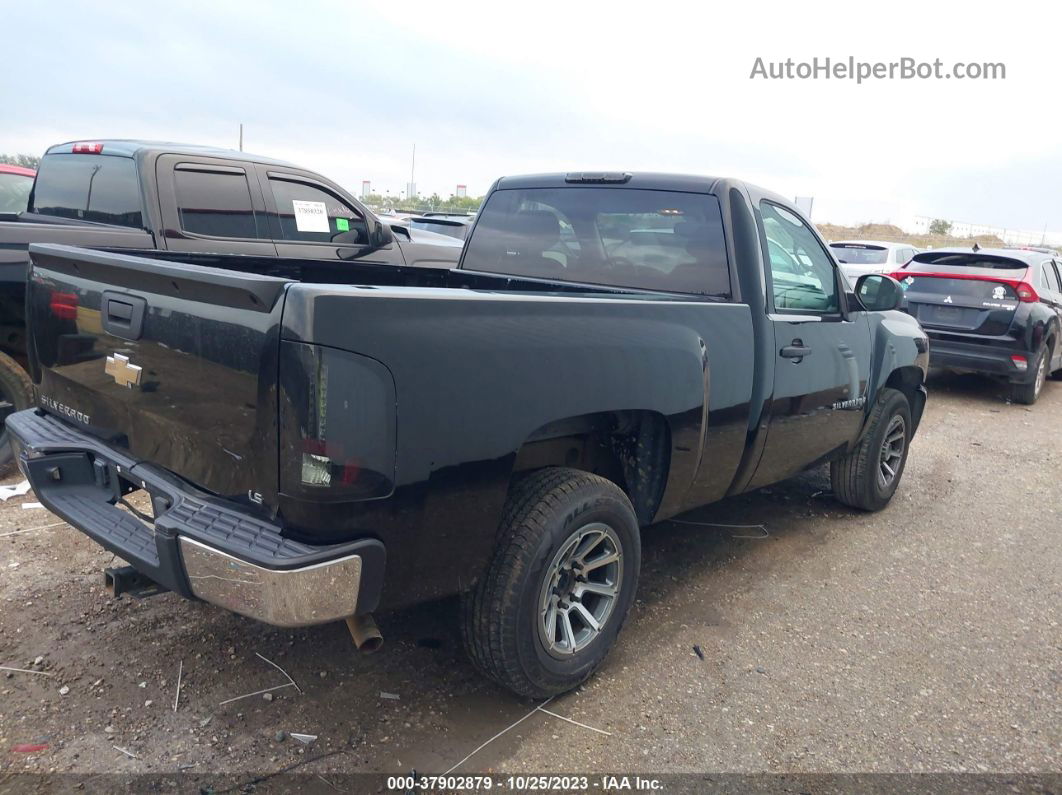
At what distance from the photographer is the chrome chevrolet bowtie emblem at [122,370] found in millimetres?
2621

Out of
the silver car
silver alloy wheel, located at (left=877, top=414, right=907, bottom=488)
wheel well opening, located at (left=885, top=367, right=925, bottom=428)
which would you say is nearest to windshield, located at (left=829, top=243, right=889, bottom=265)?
the silver car

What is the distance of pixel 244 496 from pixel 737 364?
208 cm

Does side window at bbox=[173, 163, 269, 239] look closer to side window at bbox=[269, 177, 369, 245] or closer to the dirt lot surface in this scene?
side window at bbox=[269, 177, 369, 245]

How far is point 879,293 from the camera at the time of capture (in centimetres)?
448

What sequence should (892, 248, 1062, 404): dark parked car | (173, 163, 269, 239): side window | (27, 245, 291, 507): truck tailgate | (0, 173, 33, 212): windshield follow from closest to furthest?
(27, 245, 291, 507): truck tailgate < (173, 163, 269, 239): side window < (0, 173, 33, 212): windshield < (892, 248, 1062, 404): dark parked car

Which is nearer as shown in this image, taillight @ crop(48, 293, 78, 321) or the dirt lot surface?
the dirt lot surface

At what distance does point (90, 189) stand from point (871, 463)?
5368 mm

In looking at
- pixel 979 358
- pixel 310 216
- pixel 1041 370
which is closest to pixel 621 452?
pixel 310 216

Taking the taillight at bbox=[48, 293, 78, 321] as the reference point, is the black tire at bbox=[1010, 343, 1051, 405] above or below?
below

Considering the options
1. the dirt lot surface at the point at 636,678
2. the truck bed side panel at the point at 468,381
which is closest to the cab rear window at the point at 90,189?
the dirt lot surface at the point at 636,678

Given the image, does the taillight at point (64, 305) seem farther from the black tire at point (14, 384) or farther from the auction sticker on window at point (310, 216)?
the auction sticker on window at point (310, 216)

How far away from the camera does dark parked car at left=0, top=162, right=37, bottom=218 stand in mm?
6703

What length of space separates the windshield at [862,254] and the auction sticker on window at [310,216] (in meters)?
11.7

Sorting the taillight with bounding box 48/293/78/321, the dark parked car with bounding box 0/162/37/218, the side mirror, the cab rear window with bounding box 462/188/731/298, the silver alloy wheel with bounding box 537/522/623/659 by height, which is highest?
the dark parked car with bounding box 0/162/37/218
